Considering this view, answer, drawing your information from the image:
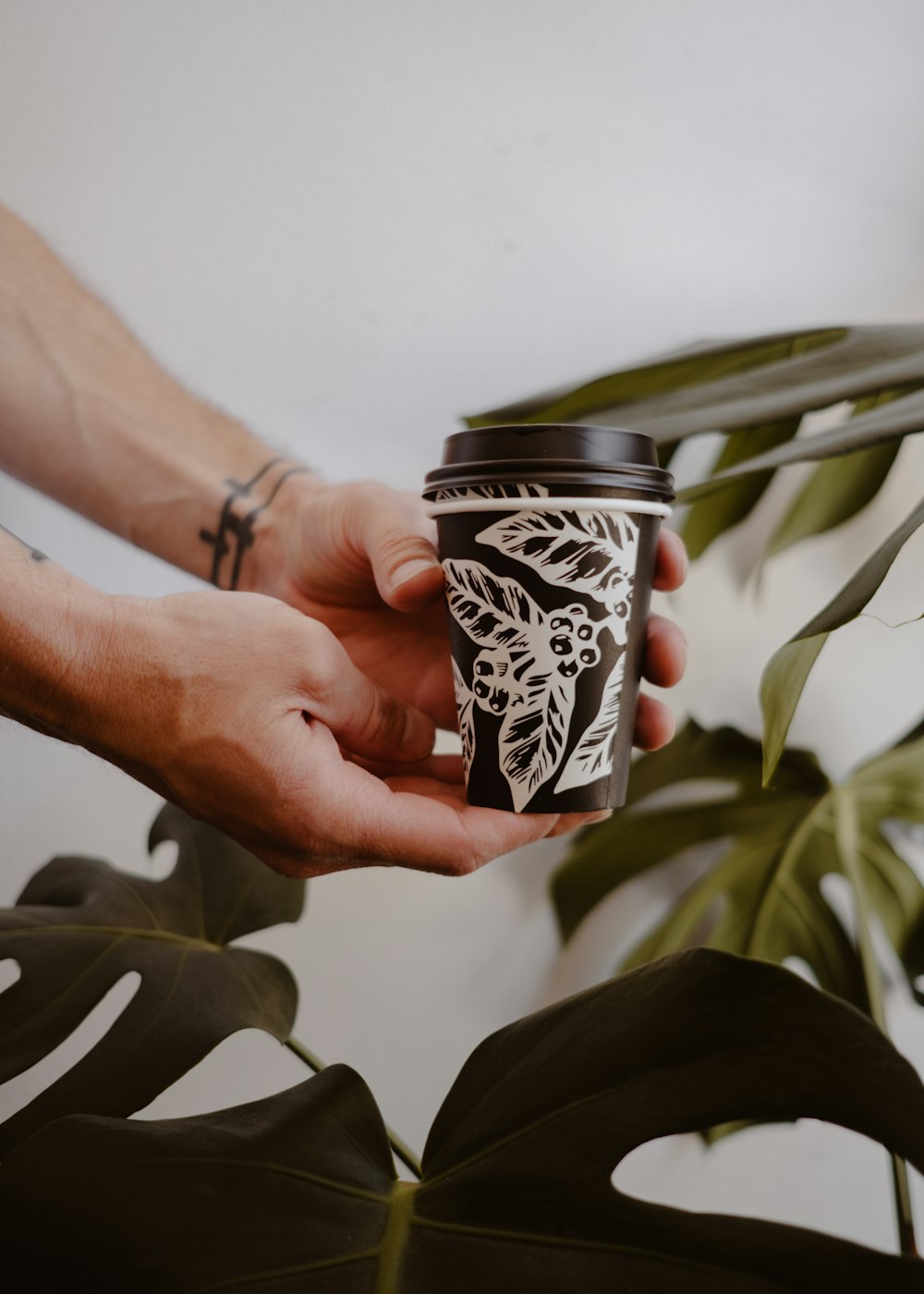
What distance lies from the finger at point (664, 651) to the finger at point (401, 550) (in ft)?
0.53

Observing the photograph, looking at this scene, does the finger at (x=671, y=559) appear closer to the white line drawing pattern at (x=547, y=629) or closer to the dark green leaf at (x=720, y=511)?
→ the white line drawing pattern at (x=547, y=629)

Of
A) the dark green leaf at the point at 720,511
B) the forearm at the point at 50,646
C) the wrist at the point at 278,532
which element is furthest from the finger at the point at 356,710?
the dark green leaf at the point at 720,511

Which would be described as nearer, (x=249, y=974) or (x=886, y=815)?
(x=249, y=974)

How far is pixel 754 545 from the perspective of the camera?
3.75 feet

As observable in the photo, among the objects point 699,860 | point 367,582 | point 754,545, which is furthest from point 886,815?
point 367,582

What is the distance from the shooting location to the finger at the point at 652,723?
719 millimetres

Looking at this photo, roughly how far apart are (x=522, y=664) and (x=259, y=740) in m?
0.16

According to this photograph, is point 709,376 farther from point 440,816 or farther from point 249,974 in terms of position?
point 249,974

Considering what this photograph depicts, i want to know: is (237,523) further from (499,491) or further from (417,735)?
(499,491)

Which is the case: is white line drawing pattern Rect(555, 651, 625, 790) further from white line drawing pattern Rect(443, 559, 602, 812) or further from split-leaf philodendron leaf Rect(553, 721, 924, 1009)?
split-leaf philodendron leaf Rect(553, 721, 924, 1009)

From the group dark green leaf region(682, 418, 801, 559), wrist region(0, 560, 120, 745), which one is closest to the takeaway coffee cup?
wrist region(0, 560, 120, 745)

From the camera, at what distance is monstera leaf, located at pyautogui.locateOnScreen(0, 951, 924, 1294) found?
41 centimetres

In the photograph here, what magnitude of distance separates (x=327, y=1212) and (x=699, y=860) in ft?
2.55

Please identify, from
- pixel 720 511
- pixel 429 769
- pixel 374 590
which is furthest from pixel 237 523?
pixel 720 511
